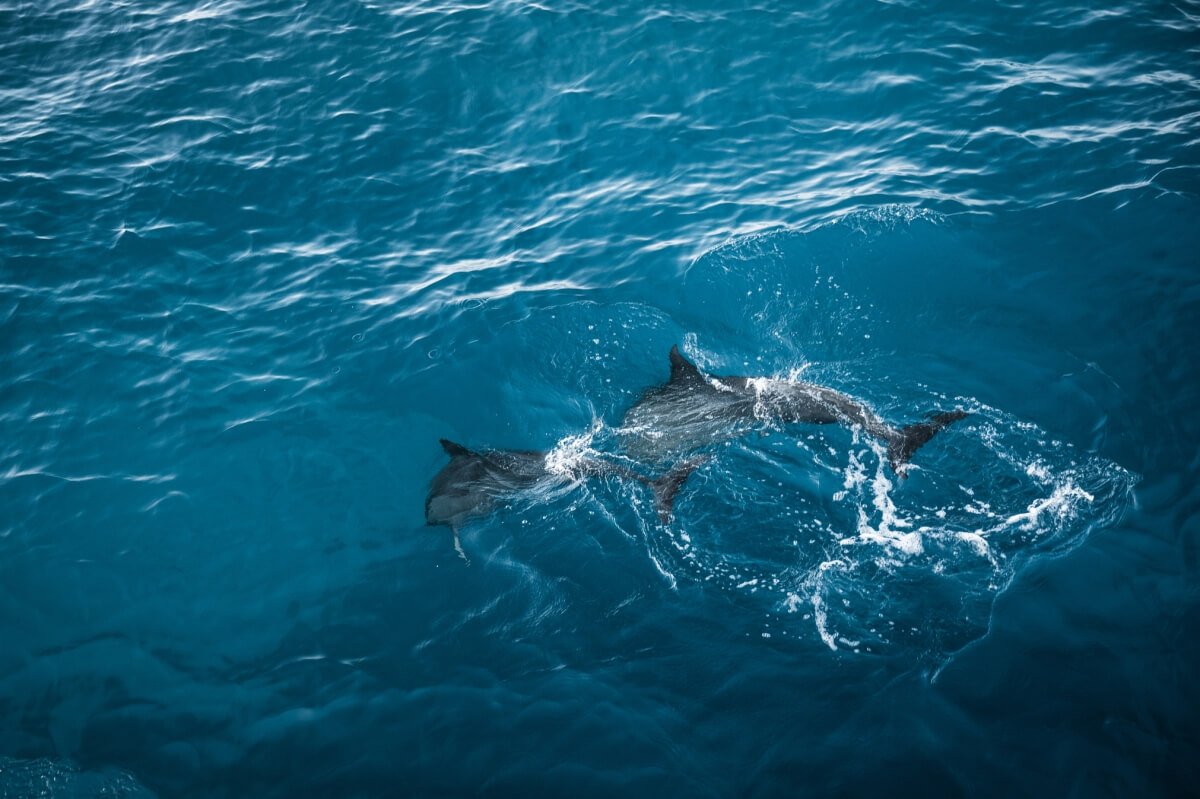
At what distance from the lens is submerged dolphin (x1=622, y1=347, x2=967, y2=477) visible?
343 inches

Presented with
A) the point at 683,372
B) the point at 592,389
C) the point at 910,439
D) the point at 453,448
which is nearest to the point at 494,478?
the point at 453,448

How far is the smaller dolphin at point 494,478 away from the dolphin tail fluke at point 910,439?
2137mm

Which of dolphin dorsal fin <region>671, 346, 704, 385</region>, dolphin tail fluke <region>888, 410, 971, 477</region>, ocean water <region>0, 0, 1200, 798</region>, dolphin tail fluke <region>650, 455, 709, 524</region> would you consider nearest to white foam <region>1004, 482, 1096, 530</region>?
ocean water <region>0, 0, 1200, 798</region>

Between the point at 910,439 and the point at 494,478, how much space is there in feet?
15.9

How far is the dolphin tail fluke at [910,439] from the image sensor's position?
833cm

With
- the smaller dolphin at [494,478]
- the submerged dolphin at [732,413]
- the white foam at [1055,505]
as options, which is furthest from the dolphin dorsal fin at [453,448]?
the white foam at [1055,505]

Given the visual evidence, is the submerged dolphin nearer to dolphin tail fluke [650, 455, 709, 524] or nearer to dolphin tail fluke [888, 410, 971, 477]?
dolphin tail fluke [888, 410, 971, 477]

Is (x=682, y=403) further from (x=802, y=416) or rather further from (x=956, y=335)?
(x=956, y=335)

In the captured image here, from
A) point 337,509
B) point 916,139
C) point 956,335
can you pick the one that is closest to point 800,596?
point 956,335

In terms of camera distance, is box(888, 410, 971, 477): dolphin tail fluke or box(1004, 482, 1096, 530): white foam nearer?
box(1004, 482, 1096, 530): white foam

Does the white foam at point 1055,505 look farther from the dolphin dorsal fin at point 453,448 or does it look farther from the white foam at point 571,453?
the dolphin dorsal fin at point 453,448

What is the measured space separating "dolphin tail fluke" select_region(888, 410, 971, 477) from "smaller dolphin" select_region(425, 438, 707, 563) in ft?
7.01

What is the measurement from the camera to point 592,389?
392 inches

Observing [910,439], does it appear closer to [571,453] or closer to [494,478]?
[571,453]
